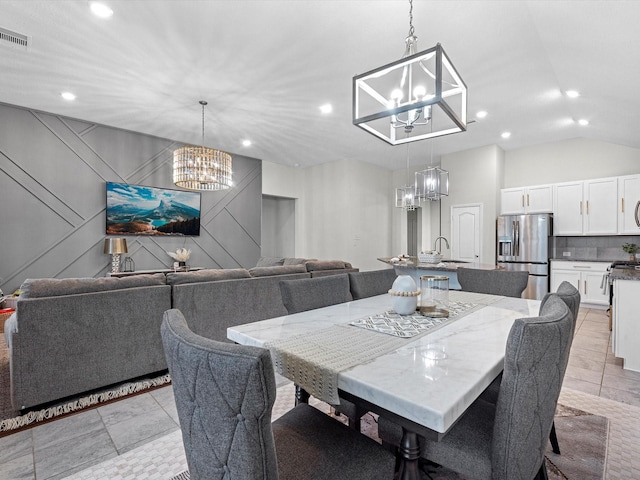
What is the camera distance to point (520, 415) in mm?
917

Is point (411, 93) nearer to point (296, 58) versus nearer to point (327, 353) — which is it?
point (327, 353)

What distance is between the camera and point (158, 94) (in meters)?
3.94

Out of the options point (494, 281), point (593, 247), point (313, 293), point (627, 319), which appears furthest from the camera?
point (593, 247)

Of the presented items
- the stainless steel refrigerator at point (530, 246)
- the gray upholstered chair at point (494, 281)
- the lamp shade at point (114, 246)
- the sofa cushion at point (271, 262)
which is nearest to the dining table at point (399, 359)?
the gray upholstered chair at point (494, 281)

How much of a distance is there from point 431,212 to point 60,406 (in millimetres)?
7393

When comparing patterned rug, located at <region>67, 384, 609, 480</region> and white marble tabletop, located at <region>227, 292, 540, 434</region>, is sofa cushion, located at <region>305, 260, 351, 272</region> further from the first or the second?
white marble tabletop, located at <region>227, 292, 540, 434</region>

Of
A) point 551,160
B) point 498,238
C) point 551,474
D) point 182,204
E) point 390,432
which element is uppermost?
point 551,160

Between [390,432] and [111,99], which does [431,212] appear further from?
[390,432]

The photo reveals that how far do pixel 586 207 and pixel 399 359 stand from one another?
5822 mm

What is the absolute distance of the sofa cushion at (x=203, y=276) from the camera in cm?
274

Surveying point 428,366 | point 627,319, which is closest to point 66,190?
point 428,366

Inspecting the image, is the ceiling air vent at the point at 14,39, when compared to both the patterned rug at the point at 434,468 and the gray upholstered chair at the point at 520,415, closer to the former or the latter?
the patterned rug at the point at 434,468

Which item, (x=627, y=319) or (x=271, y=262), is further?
(x=271, y=262)

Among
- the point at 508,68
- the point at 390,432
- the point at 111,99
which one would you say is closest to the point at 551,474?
the point at 390,432
